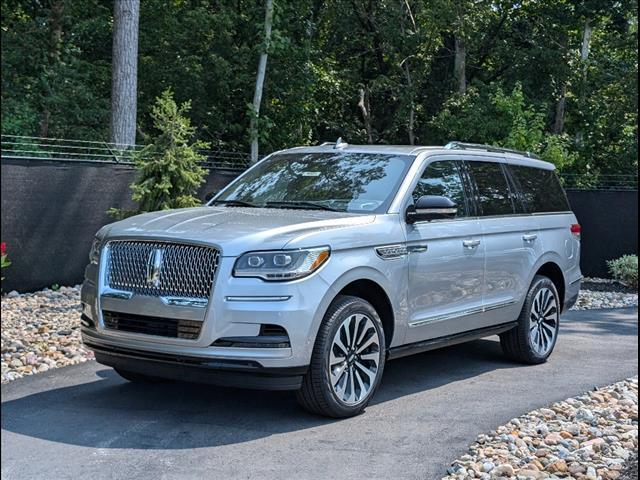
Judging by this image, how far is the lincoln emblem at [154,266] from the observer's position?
589 cm

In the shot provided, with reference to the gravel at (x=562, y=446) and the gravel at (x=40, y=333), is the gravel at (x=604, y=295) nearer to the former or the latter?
the gravel at (x=562, y=446)

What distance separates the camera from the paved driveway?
16.6 feet

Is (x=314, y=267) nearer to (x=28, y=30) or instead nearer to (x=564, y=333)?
(x=564, y=333)

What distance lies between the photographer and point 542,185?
8.95 meters

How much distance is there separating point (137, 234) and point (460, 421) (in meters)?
2.58

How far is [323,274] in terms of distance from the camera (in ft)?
19.2

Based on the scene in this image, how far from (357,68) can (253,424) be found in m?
22.0

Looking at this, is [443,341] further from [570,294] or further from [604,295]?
[604,295]

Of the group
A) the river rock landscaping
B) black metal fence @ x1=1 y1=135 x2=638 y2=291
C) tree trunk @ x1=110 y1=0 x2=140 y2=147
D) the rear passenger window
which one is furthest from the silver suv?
tree trunk @ x1=110 y1=0 x2=140 y2=147

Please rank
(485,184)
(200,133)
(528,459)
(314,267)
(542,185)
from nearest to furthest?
1. (528,459)
2. (314,267)
3. (485,184)
4. (542,185)
5. (200,133)

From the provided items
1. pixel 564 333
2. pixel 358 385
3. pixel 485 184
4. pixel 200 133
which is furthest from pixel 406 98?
pixel 358 385

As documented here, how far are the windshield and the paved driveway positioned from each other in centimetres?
151

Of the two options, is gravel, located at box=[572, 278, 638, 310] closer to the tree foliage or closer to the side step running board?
the tree foliage

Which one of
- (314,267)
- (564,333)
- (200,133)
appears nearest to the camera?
(314,267)
